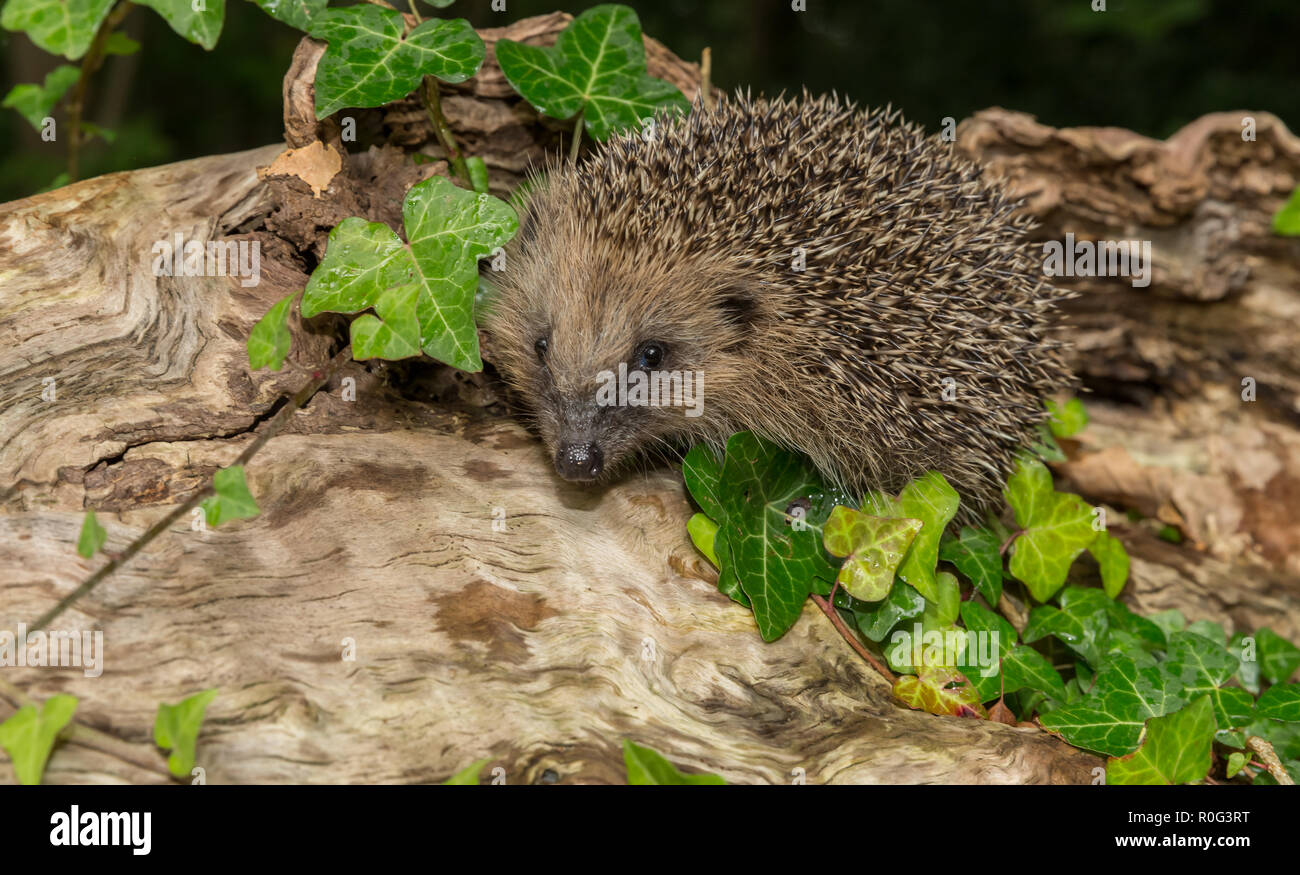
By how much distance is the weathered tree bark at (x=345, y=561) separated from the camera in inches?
81.6

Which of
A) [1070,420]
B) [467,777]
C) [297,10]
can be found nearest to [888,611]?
[467,777]

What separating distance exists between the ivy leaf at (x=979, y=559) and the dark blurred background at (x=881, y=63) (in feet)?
→ 10.3

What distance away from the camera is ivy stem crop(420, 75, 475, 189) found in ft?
9.72

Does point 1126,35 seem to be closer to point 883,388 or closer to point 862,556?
point 883,388

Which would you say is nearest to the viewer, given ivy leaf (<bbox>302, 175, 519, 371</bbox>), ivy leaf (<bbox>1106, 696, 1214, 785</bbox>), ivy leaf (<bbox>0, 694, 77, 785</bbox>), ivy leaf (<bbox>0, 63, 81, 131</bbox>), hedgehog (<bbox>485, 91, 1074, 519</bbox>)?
ivy leaf (<bbox>0, 694, 77, 785</bbox>)

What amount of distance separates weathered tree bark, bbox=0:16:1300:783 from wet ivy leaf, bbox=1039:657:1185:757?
0.18ft

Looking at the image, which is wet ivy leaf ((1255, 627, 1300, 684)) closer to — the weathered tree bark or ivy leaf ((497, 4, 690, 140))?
the weathered tree bark

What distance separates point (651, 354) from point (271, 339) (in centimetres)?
111

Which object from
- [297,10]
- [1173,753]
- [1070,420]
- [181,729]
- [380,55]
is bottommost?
[1173,753]

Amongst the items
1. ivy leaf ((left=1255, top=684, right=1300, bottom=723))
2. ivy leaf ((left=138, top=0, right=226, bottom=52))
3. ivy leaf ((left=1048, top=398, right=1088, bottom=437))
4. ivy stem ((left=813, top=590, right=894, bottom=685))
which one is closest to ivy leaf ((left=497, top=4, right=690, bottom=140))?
ivy leaf ((left=138, top=0, right=226, bottom=52))

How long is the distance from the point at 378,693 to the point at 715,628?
90cm

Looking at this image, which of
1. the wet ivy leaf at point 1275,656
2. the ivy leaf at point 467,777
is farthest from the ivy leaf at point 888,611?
the wet ivy leaf at point 1275,656

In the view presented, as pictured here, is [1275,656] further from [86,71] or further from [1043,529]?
[86,71]

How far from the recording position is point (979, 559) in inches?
119
